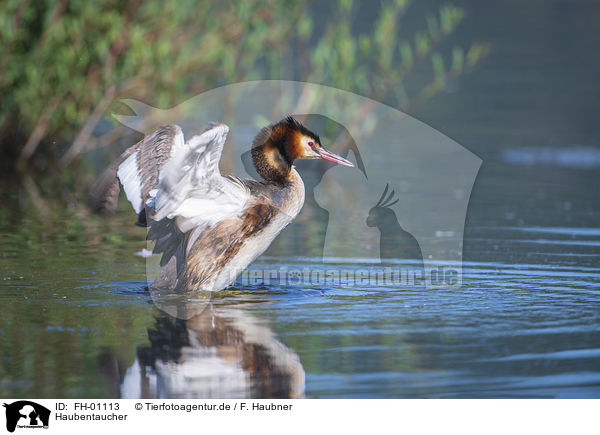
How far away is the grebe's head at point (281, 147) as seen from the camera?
7.63m

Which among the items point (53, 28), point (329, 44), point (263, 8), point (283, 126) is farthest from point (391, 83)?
point (283, 126)

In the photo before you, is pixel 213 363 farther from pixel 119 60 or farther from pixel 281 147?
pixel 119 60

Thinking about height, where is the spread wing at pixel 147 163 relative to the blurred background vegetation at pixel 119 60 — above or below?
below

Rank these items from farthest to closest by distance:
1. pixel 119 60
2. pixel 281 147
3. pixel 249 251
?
pixel 119 60 → pixel 281 147 → pixel 249 251

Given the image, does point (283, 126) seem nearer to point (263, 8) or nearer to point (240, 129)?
point (263, 8)

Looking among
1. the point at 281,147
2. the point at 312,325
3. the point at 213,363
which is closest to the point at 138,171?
the point at 281,147

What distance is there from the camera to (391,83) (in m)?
13.4

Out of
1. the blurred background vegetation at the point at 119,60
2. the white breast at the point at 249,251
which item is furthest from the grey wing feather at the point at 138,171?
the blurred background vegetation at the point at 119,60

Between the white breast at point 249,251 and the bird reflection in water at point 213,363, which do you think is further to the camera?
the white breast at point 249,251
